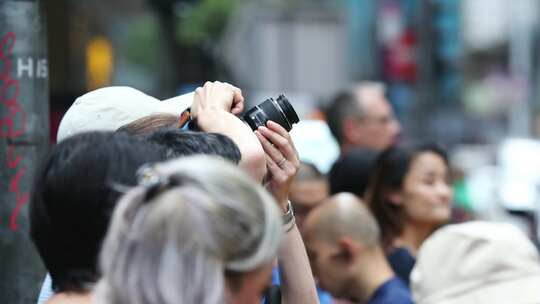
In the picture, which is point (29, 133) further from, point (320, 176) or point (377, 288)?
point (320, 176)

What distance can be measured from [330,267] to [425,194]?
2.95 ft

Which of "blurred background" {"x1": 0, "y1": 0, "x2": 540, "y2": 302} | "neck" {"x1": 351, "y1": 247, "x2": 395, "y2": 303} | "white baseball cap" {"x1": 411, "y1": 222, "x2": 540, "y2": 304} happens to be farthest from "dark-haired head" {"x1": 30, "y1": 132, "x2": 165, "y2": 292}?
"neck" {"x1": 351, "y1": 247, "x2": 395, "y2": 303}

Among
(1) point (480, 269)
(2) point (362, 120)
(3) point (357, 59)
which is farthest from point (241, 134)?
(3) point (357, 59)

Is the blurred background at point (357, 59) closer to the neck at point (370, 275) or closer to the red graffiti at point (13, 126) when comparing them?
the red graffiti at point (13, 126)

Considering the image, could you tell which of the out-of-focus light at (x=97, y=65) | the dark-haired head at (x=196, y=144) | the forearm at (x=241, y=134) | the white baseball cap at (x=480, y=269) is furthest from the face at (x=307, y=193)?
the out-of-focus light at (x=97, y=65)

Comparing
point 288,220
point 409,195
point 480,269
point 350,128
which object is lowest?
point 350,128

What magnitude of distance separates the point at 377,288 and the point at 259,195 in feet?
8.74

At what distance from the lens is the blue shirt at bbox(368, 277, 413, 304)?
4625 mm

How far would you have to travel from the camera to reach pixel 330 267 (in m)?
5.05

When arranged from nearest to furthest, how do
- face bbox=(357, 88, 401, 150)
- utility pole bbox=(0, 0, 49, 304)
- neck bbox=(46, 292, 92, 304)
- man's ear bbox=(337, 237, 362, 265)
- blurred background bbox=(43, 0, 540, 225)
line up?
neck bbox=(46, 292, 92, 304) → utility pole bbox=(0, 0, 49, 304) → man's ear bbox=(337, 237, 362, 265) → face bbox=(357, 88, 401, 150) → blurred background bbox=(43, 0, 540, 225)

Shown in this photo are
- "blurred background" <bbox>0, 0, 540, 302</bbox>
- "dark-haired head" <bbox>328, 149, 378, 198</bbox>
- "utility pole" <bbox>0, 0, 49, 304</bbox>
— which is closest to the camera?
"utility pole" <bbox>0, 0, 49, 304</bbox>

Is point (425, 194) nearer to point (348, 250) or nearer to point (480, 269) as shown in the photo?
point (348, 250)

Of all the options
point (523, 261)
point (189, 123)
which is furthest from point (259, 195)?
point (523, 261)

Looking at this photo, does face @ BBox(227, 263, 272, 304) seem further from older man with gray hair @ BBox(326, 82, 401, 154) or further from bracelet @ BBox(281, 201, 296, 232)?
older man with gray hair @ BBox(326, 82, 401, 154)
